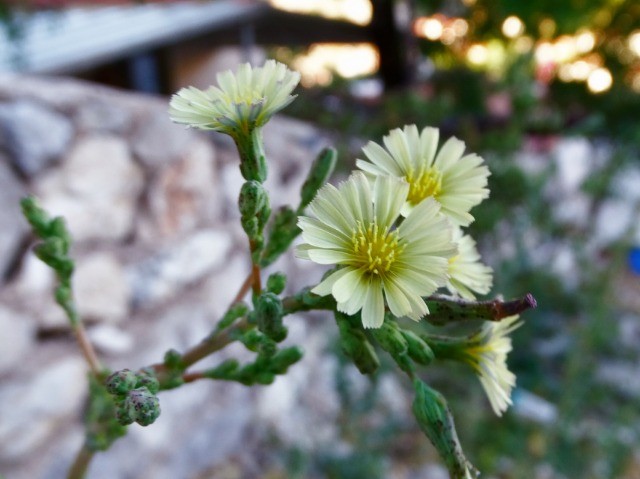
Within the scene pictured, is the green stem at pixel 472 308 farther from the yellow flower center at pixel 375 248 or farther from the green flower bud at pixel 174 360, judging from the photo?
the green flower bud at pixel 174 360

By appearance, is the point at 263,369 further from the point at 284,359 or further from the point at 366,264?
the point at 366,264

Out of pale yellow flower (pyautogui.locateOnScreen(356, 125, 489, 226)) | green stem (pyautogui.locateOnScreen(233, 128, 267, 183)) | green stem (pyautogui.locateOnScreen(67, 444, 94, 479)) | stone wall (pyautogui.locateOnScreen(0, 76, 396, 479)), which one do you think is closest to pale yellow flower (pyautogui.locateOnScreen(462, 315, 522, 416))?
pale yellow flower (pyautogui.locateOnScreen(356, 125, 489, 226))

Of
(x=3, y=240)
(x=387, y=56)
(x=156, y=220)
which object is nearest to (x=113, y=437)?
(x=3, y=240)

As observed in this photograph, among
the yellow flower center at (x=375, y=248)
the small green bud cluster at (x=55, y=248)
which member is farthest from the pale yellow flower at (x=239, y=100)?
the small green bud cluster at (x=55, y=248)

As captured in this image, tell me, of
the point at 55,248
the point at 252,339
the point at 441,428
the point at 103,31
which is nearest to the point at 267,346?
the point at 252,339

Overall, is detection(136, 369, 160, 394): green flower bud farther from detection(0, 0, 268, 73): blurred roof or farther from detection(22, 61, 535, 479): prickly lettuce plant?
detection(0, 0, 268, 73): blurred roof

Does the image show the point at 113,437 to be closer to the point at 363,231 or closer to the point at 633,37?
the point at 363,231
